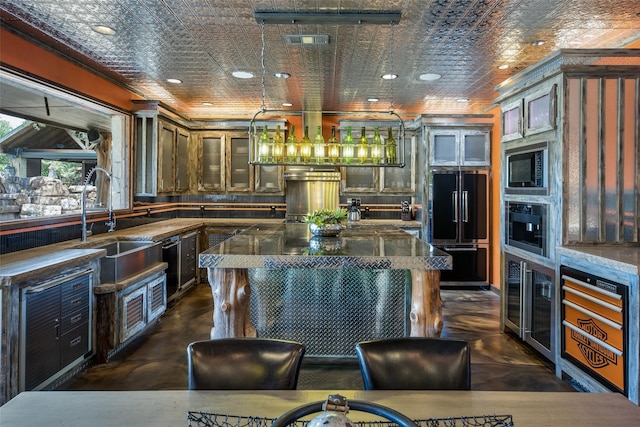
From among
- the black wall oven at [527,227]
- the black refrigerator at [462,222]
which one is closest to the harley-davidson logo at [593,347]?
the black wall oven at [527,227]

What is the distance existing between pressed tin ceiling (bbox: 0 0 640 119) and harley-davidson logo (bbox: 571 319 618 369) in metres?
2.27

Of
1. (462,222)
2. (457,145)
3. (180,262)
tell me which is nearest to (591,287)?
(462,222)

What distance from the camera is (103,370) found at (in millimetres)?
3285

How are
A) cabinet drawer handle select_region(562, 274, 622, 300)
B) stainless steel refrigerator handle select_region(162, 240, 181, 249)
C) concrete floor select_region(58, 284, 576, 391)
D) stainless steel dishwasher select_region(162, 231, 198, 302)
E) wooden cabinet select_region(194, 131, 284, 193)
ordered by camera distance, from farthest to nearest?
wooden cabinet select_region(194, 131, 284, 193) < stainless steel dishwasher select_region(162, 231, 198, 302) < stainless steel refrigerator handle select_region(162, 240, 181, 249) < concrete floor select_region(58, 284, 576, 391) < cabinet drawer handle select_region(562, 274, 622, 300)

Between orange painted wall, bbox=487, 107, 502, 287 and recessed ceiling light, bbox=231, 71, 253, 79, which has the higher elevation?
recessed ceiling light, bbox=231, 71, 253, 79

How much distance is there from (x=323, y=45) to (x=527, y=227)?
2.46m

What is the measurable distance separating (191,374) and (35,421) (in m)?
0.42

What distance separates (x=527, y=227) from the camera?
365 centimetres

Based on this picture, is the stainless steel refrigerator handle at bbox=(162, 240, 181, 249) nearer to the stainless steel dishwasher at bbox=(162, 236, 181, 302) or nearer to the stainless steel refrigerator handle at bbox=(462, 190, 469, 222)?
the stainless steel dishwasher at bbox=(162, 236, 181, 302)

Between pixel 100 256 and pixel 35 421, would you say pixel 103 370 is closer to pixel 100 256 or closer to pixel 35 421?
pixel 100 256

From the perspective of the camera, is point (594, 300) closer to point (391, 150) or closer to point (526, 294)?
point (526, 294)

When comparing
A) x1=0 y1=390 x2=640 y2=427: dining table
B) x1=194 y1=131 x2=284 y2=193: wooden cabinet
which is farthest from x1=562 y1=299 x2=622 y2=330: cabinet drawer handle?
x1=194 y1=131 x2=284 y2=193: wooden cabinet

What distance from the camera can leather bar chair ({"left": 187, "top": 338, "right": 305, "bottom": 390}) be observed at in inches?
52.8

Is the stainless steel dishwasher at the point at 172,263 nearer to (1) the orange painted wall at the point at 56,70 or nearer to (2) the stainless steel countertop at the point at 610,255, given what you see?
(1) the orange painted wall at the point at 56,70
